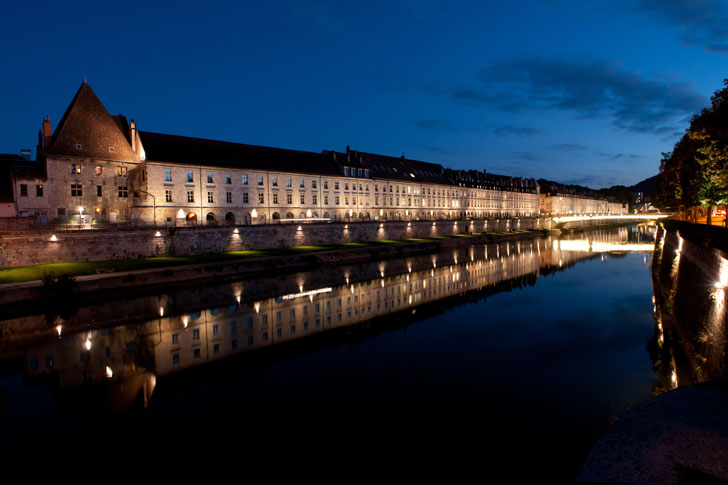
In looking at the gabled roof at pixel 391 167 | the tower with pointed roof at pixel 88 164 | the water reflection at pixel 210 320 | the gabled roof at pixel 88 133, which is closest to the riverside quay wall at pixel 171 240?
the tower with pointed roof at pixel 88 164

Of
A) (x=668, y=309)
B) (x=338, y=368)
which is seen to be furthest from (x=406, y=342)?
(x=668, y=309)

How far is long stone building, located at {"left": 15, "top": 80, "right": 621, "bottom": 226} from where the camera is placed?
37.2 m

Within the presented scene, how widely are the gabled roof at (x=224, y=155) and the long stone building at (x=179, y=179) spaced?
12 cm

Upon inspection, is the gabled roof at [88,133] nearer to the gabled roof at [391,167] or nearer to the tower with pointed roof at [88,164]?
the tower with pointed roof at [88,164]

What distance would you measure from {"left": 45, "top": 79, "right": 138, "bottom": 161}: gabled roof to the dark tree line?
1829 inches

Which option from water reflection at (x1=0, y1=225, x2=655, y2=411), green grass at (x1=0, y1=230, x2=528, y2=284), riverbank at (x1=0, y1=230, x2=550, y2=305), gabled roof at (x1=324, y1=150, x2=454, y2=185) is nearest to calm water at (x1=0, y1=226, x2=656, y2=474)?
water reflection at (x1=0, y1=225, x2=655, y2=411)

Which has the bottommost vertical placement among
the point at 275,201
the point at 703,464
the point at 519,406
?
the point at 519,406

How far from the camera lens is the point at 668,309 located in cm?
2052

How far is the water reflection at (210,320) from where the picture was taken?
1389 cm

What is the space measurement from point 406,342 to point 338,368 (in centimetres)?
404

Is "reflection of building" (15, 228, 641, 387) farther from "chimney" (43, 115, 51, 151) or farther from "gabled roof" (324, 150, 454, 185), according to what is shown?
"gabled roof" (324, 150, 454, 185)

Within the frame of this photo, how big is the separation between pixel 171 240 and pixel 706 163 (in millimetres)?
37859

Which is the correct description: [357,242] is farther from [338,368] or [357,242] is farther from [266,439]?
[266,439]

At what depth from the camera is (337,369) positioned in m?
13.7
